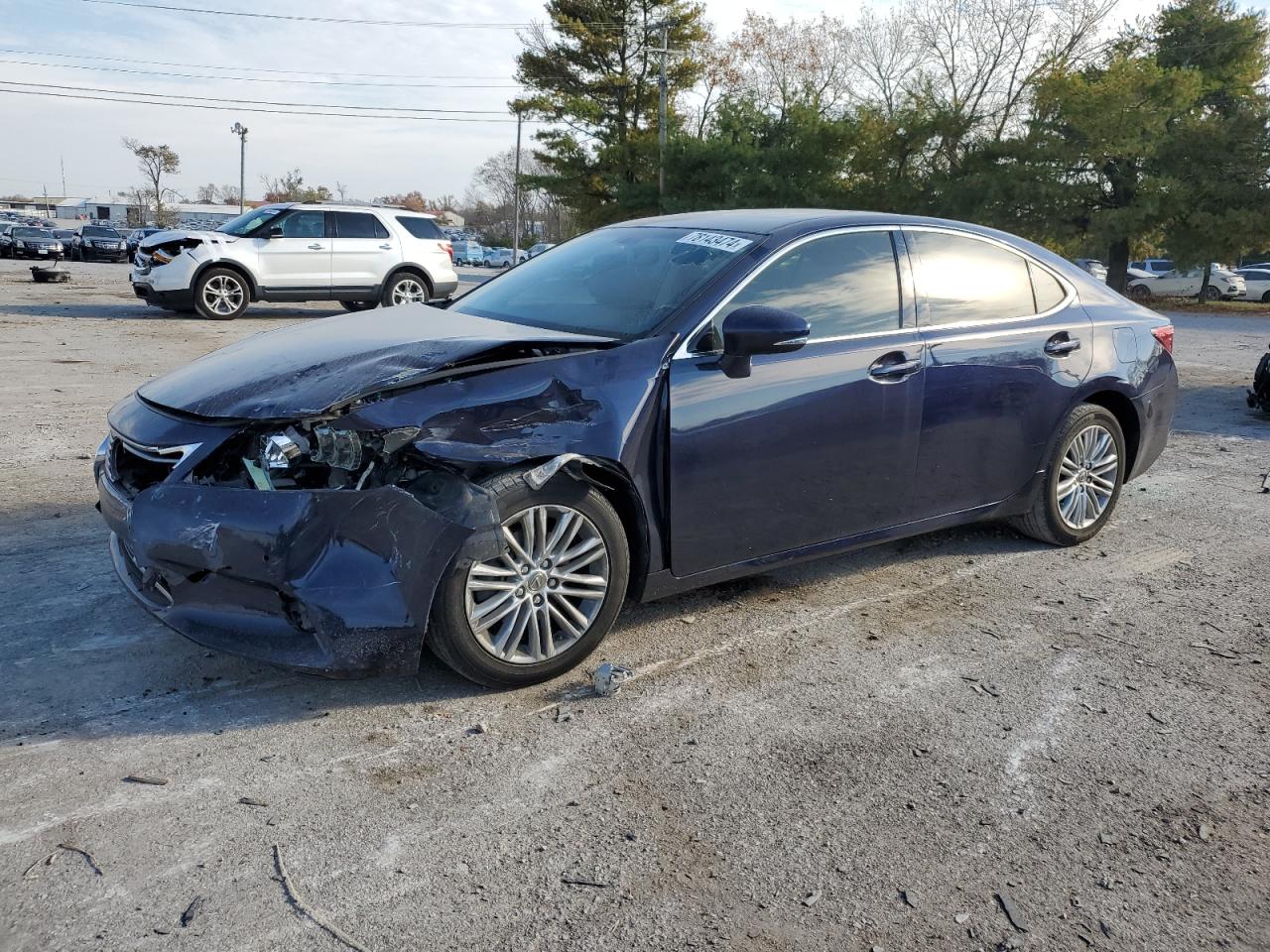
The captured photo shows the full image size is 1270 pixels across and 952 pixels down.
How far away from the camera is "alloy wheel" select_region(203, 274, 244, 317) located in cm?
1573

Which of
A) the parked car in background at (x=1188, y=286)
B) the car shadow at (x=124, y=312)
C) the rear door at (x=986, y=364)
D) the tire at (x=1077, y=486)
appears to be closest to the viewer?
the rear door at (x=986, y=364)

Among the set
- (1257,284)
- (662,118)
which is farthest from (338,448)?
(1257,284)

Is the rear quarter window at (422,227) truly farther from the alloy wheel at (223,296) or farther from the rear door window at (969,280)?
the rear door window at (969,280)

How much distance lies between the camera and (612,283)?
171 inches

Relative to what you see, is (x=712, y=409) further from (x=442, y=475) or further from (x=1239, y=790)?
(x=1239, y=790)

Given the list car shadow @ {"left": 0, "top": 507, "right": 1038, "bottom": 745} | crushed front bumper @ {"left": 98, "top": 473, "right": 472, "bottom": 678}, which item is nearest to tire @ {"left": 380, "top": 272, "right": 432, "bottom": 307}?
car shadow @ {"left": 0, "top": 507, "right": 1038, "bottom": 745}

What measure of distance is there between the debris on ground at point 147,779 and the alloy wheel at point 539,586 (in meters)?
1.00

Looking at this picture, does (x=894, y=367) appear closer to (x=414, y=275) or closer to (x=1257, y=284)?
(x=414, y=275)

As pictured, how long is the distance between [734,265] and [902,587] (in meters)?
1.73

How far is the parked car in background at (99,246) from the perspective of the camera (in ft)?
138

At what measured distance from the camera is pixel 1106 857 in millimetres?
2729

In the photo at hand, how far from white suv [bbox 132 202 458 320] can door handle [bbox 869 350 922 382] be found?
1327 cm

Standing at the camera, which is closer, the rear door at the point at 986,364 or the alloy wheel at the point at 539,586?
the alloy wheel at the point at 539,586

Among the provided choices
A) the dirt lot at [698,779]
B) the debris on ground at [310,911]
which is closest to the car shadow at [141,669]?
the dirt lot at [698,779]
